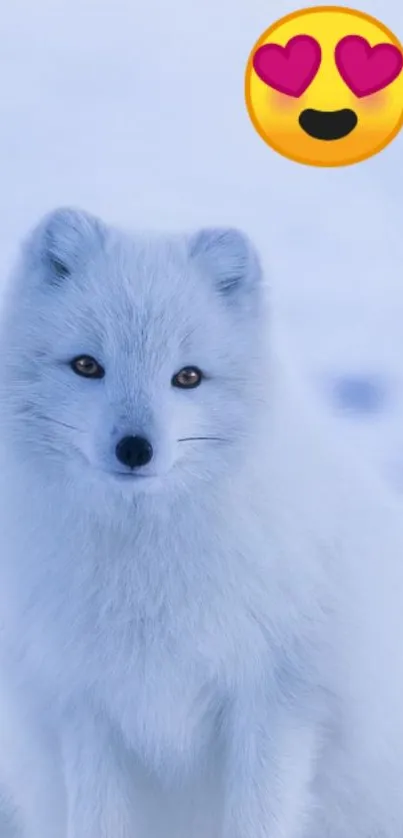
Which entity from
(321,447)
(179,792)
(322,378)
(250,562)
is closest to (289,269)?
(322,378)

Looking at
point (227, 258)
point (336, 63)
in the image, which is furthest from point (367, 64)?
point (227, 258)

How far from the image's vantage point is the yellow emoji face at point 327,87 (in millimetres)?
1148

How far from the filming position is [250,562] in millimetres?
1019

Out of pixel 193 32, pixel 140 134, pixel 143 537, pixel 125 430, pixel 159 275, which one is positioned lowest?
pixel 143 537

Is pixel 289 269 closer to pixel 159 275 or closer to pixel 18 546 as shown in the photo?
pixel 159 275

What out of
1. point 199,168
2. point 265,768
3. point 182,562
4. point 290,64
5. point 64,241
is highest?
point 290,64

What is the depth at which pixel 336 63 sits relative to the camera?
3.75 feet

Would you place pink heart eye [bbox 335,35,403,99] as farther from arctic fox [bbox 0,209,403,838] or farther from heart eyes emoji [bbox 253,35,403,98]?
arctic fox [bbox 0,209,403,838]

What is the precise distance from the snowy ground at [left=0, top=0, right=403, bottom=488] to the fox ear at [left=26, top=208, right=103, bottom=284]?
0.23m

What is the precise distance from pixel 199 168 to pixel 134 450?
1.52 feet

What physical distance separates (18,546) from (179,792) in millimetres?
330

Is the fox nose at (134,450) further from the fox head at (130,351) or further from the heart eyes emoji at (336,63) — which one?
the heart eyes emoji at (336,63)

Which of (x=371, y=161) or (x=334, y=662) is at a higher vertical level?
(x=371, y=161)

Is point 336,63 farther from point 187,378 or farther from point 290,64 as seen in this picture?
point 187,378
